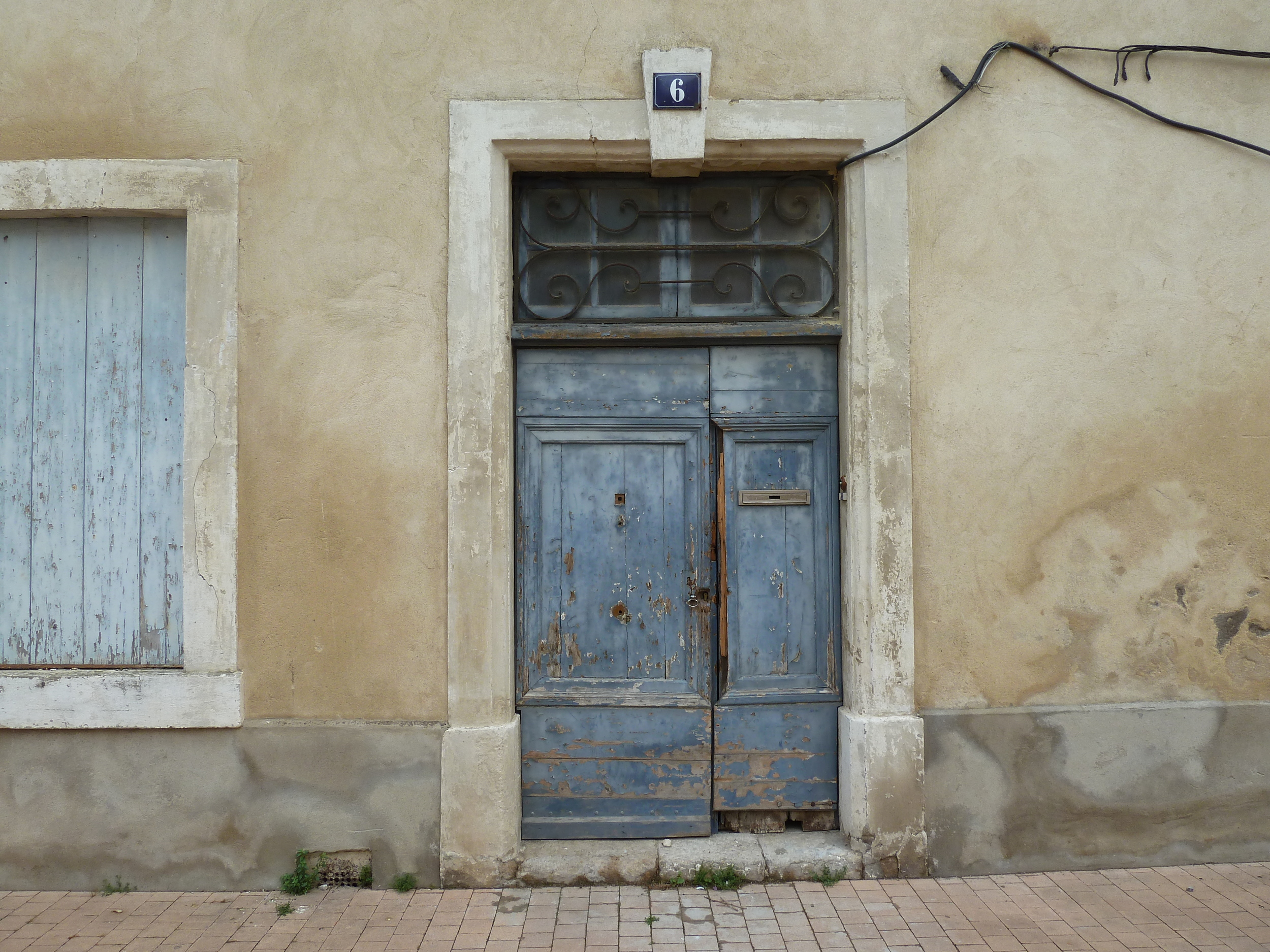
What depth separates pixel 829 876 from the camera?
3662 mm

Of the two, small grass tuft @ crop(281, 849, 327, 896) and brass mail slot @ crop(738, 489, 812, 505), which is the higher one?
brass mail slot @ crop(738, 489, 812, 505)

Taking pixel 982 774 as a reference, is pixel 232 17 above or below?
above

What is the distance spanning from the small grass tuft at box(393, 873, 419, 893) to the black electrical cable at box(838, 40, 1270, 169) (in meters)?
3.72

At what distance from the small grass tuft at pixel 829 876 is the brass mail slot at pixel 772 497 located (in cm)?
161

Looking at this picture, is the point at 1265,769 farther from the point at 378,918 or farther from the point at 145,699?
the point at 145,699

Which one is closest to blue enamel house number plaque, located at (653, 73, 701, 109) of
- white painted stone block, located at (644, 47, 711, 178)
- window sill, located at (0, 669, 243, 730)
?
white painted stone block, located at (644, 47, 711, 178)

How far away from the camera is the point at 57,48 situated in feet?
12.2

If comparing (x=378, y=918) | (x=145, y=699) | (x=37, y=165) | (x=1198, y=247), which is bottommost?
(x=378, y=918)

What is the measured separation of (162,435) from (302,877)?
206 cm

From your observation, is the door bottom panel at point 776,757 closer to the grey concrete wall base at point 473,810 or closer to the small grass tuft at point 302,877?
the grey concrete wall base at point 473,810

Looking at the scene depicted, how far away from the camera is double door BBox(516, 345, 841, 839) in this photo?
394 cm

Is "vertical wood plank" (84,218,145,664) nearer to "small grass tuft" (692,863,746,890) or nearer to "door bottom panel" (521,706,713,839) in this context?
"door bottom panel" (521,706,713,839)

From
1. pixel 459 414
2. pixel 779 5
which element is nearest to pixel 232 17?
pixel 459 414

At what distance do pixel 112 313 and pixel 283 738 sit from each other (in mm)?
2093
